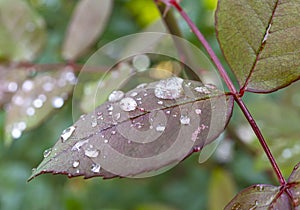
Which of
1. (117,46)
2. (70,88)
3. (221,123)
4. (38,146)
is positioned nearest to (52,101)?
(70,88)

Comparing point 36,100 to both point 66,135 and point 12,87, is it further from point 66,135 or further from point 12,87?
point 66,135

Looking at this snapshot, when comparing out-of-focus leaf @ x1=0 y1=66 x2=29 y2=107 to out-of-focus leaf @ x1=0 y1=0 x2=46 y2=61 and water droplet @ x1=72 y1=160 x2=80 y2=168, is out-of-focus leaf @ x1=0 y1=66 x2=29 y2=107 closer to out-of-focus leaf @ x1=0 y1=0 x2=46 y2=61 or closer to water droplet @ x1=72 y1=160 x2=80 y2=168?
out-of-focus leaf @ x1=0 y1=0 x2=46 y2=61

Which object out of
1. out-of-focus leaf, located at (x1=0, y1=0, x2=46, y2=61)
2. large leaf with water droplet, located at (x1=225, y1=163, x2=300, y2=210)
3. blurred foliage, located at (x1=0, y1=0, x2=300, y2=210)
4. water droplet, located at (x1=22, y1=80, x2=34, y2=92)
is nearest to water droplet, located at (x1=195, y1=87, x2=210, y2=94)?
large leaf with water droplet, located at (x1=225, y1=163, x2=300, y2=210)

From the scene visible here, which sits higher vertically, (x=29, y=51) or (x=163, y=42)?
(x=29, y=51)

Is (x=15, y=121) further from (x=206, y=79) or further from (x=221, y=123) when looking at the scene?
(x=221, y=123)

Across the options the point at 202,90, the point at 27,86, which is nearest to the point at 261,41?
the point at 202,90

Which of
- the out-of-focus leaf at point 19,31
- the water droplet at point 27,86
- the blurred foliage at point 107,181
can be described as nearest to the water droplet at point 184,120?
the water droplet at point 27,86
